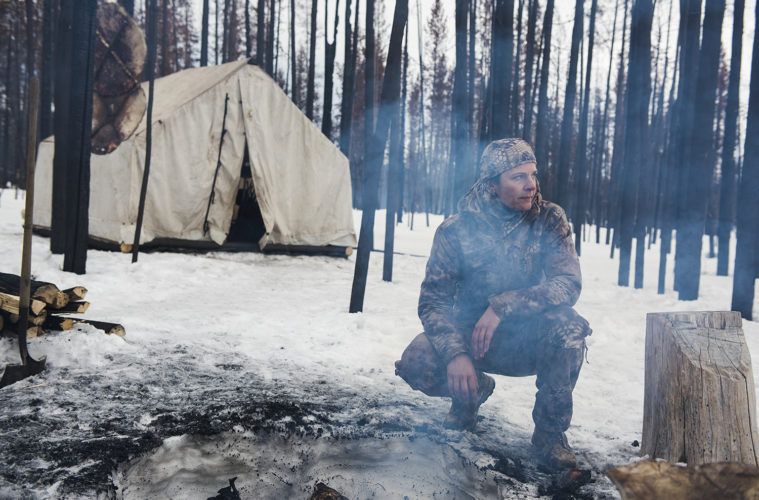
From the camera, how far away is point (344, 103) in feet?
44.0

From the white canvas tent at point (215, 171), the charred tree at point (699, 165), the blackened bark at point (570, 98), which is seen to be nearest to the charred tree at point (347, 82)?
the white canvas tent at point (215, 171)

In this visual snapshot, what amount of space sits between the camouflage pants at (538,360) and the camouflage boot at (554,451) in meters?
0.04

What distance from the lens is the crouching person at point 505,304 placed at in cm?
212

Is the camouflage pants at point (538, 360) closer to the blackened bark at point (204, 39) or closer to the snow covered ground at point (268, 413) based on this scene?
the snow covered ground at point (268, 413)

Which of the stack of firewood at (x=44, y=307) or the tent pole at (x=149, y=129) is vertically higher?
the tent pole at (x=149, y=129)

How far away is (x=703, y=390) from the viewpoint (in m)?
1.89

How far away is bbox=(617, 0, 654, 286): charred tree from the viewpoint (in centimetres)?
772

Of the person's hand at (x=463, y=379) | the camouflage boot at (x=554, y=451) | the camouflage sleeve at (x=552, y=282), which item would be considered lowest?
the camouflage boot at (x=554, y=451)

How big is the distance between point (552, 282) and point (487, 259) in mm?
327

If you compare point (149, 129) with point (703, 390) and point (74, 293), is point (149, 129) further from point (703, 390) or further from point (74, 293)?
point (703, 390)

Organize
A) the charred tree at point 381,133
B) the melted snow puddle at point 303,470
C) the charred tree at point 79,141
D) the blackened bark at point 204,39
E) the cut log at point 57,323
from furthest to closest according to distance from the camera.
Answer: the blackened bark at point 204,39 < the charred tree at point 79,141 < the charred tree at point 381,133 < the cut log at point 57,323 < the melted snow puddle at point 303,470

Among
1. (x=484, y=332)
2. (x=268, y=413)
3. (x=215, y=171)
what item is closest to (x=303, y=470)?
(x=268, y=413)

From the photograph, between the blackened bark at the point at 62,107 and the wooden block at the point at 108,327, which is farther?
the blackened bark at the point at 62,107

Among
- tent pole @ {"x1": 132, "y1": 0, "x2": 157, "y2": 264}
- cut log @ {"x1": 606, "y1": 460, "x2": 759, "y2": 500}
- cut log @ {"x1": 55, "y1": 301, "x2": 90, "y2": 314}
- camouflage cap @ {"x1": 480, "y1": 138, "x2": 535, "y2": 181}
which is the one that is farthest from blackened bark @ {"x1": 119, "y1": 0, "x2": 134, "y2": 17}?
cut log @ {"x1": 606, "y1": 460, "x2": 759, "y2": 500}
